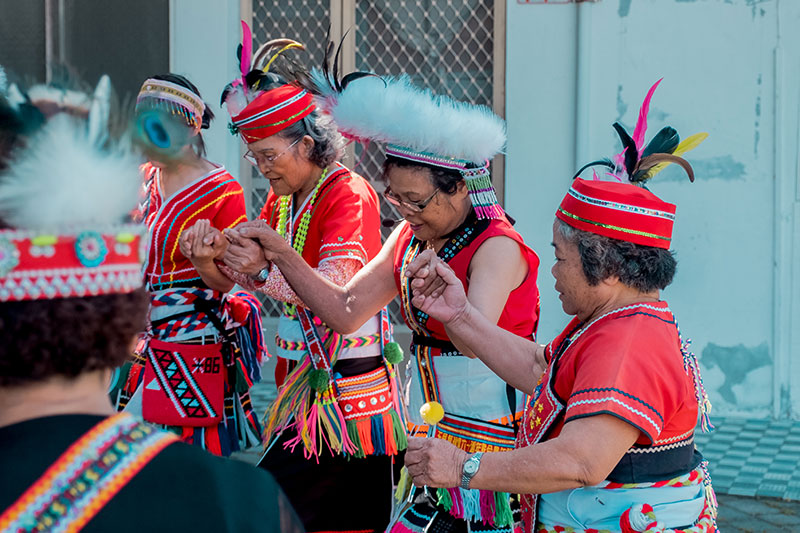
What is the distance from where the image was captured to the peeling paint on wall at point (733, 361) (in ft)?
20.9

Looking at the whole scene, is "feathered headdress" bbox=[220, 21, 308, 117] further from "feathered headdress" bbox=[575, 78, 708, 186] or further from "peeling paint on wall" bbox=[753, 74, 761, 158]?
"peeling paint on wall" bbox=[753, 74, 761, 158]

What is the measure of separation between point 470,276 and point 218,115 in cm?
444

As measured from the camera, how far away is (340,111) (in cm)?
319

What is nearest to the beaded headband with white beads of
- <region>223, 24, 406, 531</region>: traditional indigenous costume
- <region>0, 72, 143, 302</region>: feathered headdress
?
<region>0, 72, 143, 302</region>: feathered headdress

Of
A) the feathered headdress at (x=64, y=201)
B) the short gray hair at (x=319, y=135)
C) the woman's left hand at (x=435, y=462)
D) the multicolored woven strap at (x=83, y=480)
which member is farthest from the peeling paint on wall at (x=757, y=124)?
the multicolored woven strap at (x=83, y=480)

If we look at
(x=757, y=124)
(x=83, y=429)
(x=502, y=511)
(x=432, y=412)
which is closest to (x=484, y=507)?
(x=502, y=511)

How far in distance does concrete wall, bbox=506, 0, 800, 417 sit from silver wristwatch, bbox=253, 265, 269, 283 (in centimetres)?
364

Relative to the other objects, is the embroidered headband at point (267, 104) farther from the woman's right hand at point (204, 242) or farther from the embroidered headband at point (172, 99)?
the woman's right hand at point (204, 242)

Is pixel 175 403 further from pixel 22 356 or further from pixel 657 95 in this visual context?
pixel 657 95

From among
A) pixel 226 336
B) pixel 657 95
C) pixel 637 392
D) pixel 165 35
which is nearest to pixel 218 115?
pixel 165 35

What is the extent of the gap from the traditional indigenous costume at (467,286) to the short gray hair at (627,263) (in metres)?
0.70

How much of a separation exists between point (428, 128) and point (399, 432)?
47.8 inches

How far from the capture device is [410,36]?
6.88 meters

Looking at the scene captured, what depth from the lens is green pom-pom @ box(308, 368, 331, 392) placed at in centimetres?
351
